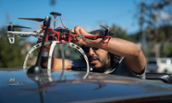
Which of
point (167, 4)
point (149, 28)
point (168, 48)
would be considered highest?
point (167, 4)

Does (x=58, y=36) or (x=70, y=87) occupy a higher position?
(x=58, y=36)

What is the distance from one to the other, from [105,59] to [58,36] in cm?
120

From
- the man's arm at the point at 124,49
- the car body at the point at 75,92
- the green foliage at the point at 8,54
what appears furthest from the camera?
the green foliage at the point at 8,54

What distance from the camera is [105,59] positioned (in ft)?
9.43

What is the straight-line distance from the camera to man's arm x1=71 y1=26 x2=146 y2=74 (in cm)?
204

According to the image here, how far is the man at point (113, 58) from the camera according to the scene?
2.08 meters

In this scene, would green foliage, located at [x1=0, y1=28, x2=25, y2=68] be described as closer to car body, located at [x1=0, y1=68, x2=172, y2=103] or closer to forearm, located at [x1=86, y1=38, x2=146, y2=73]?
forearm, located at [x1=86, y1=38, x2=146, y2=73]

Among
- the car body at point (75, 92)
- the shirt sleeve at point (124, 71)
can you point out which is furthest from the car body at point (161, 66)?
the car body at point (75, 92)

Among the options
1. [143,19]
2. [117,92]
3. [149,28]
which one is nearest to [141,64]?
[117,92]

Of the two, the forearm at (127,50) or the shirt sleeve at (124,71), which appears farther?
the shirt sleeve at (124,71)

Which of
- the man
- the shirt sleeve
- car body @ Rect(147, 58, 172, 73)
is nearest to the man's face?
the man

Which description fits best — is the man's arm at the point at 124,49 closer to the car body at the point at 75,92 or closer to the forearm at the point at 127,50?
the forearm at the point at 127,50

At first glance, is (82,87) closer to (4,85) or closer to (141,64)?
(4,85)

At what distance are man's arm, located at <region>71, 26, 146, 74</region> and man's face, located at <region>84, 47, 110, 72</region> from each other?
0.36 meters
